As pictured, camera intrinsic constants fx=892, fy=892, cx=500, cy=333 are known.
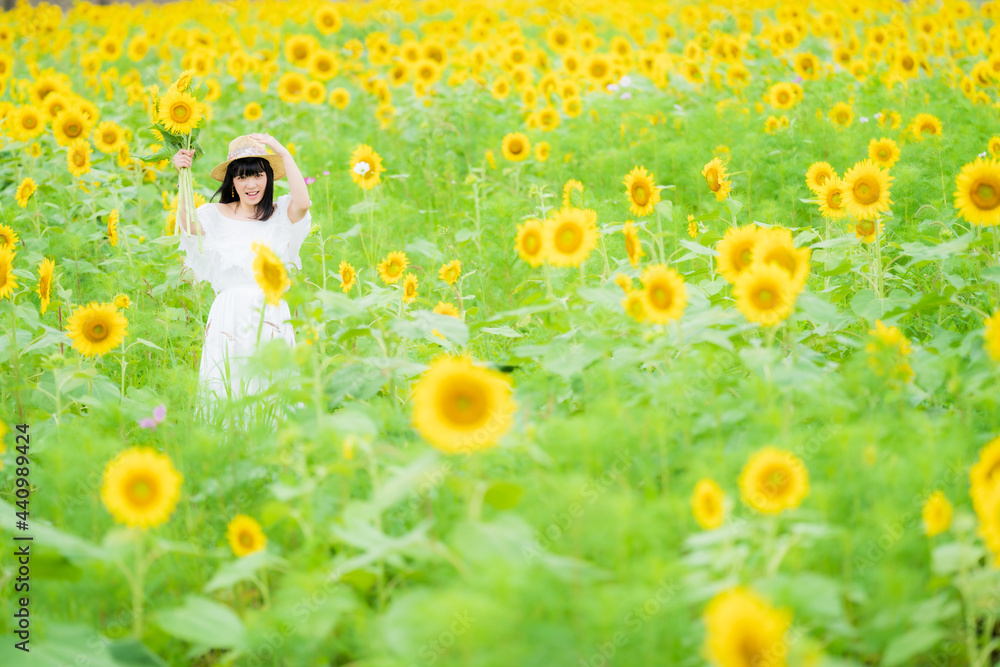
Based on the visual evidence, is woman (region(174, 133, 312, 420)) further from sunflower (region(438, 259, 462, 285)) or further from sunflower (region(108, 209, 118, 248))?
sunflower (region(438, 259, 462, 285))

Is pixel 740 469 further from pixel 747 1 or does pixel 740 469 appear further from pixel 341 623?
pixel 747 1

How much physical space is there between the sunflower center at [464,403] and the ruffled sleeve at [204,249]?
2.26 metres

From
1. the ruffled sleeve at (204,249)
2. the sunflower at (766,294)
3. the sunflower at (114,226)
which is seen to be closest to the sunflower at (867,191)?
the sunflower at (766,294)

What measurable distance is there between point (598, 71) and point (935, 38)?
333cm

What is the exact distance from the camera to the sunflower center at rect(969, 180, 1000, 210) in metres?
2.58

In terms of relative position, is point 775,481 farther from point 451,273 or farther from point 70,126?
point 70,126

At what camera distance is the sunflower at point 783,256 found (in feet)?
7.37

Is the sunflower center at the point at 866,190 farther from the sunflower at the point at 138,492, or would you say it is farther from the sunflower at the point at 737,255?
the sunflower at the point at 138,492

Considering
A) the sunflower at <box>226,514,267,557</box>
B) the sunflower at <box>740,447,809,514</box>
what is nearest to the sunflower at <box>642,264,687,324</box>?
the sunflower at <box>740,447,809,514</box>

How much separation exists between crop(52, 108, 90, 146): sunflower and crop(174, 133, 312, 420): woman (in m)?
0.83

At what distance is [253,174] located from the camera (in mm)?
4043

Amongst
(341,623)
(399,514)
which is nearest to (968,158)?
(399,514)

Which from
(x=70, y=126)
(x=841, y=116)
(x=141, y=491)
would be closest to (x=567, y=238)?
(x=141, y=491)

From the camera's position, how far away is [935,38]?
27.0ft
